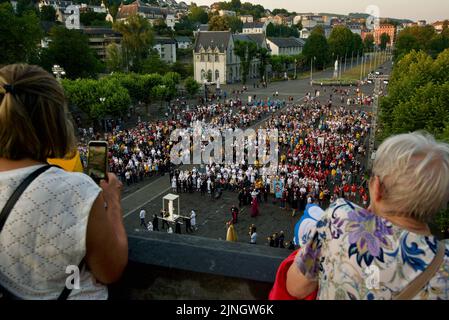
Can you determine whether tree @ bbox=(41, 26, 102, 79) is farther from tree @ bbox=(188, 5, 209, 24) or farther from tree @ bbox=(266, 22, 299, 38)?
tree @ bbox=(188, 5, 209, 24)

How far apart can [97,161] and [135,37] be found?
7079 centimetres

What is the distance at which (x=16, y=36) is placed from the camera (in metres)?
46.1

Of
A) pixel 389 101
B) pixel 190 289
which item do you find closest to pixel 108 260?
pixel 190 289

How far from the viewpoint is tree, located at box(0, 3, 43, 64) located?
45.6 metres

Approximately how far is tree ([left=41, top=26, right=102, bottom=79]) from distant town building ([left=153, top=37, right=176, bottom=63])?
3349 centimetres

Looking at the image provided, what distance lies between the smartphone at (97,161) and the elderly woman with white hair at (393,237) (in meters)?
1.16

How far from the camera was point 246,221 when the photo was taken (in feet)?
60.8

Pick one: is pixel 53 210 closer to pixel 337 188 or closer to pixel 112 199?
pixel 112 199

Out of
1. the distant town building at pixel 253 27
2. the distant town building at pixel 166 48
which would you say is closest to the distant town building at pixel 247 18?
the distant town building at pixel 253 27

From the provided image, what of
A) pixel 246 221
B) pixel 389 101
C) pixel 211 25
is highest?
pixel 211 25

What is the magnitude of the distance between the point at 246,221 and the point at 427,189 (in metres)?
17.0

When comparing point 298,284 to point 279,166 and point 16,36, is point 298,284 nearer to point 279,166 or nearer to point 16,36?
point 279,166

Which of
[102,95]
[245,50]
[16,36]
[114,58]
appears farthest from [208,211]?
[245,50]

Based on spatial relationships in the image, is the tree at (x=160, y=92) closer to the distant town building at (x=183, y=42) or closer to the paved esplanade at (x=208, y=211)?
the paved esplanade at (x=208, y=211)
